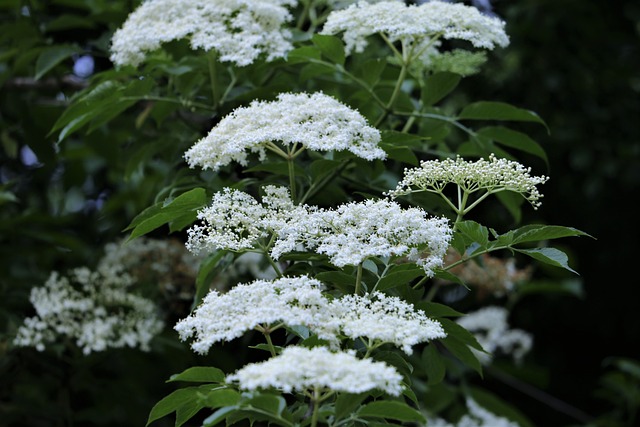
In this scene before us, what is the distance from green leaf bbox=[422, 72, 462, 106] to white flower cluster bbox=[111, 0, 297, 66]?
18.2 inches

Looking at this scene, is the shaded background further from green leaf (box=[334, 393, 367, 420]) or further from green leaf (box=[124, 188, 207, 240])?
green leaf (box=[334, 393, 367, 420])

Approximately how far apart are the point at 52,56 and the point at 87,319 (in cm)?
102

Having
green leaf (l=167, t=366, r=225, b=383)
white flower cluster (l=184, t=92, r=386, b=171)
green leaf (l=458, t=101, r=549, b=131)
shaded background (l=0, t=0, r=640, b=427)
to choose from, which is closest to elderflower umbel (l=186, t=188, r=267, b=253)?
white flower cluster (l=184, t=92, r=386, b=171)

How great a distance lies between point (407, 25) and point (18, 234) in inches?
83.2

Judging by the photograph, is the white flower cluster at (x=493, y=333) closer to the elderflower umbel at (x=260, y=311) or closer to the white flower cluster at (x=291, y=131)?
the white flower cluster at (x=291, y=131)

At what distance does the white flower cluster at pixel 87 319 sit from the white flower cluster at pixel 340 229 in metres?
1.16

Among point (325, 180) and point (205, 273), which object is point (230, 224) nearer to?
point (205, 273)

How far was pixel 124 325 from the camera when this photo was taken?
3.15 meters

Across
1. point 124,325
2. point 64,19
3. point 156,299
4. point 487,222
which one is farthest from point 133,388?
point 487,222

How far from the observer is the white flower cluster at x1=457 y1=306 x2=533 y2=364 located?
15.7 ft

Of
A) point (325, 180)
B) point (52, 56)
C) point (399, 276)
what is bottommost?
point (52, 56)

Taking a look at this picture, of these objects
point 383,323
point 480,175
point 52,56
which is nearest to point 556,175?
point 52,56

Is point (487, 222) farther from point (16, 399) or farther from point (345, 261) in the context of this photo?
point (345, 261)

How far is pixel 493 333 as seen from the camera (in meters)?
4.77
